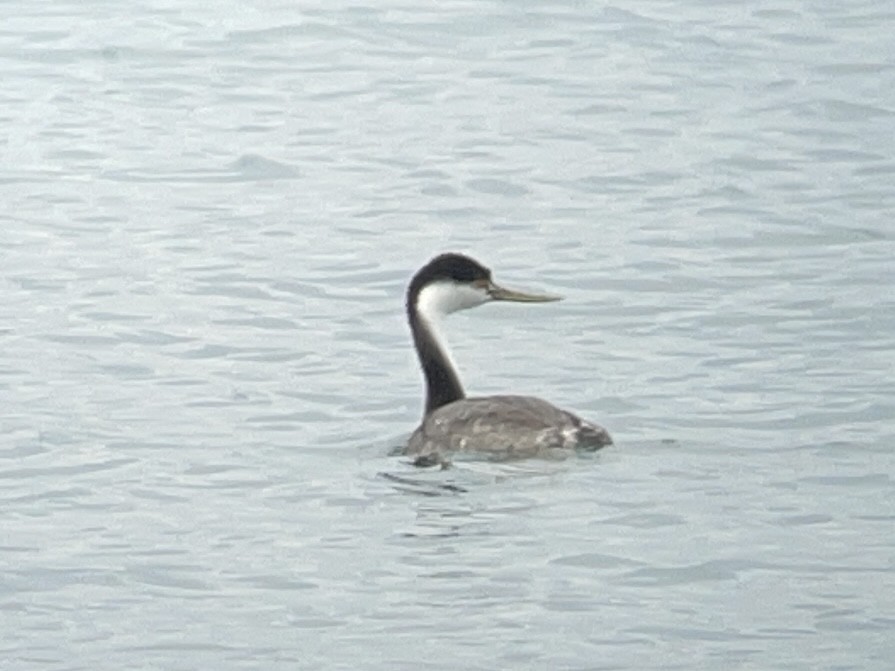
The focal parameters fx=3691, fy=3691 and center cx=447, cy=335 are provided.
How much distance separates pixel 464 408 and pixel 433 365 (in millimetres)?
784

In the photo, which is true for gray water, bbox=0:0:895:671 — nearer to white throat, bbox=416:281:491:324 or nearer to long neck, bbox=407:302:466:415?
long neck, bbox=407:302:466:415

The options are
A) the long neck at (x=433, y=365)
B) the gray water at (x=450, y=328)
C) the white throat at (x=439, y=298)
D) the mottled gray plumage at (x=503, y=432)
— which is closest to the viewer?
the gray water at (x=450, y=328)

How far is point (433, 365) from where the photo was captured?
16.8m

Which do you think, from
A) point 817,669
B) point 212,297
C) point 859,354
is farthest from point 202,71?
point 817,669

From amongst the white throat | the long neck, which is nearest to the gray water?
the long neck

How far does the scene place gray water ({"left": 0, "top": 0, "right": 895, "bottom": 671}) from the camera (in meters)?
13.2

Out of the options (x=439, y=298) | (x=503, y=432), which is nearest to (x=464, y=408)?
(x=503, y=432)

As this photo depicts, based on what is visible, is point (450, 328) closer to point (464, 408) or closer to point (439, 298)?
point (439, 298)

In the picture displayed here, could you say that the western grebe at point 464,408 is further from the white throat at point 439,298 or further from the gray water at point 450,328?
the gray water at point 450,328

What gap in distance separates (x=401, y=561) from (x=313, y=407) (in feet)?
9.72

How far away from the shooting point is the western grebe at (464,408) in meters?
15.6

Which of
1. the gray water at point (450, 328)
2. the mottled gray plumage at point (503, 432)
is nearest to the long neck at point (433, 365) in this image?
the gray water at point (450, 328)

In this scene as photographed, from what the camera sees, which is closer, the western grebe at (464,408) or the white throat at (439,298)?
the western grebe at (464,408)

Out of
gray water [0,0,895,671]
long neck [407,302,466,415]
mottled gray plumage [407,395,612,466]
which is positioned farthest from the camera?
long neck [407,302,466,415]
